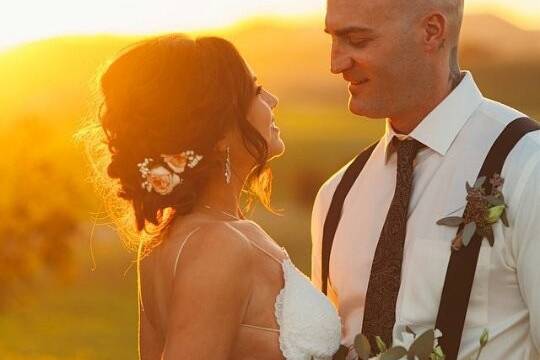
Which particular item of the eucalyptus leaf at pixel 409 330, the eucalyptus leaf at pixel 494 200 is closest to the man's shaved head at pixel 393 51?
the eucalyptus leaf at pixel 494 200

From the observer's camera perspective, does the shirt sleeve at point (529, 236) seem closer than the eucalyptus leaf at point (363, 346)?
Yes

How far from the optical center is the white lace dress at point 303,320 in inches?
189

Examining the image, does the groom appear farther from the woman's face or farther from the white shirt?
the woman's face

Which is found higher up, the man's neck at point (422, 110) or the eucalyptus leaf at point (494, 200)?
the man's neck at point (422, 110)

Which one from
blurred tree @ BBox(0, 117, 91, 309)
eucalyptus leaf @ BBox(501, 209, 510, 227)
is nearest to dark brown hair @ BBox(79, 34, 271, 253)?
eucalyptus leaf @ BBox(501, 209, 510, 227)

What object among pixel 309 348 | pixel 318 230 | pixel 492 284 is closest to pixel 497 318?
pixel 492 284

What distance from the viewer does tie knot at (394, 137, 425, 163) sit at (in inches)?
190

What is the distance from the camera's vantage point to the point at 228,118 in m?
4.77

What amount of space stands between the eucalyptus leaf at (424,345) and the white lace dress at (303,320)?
56cm

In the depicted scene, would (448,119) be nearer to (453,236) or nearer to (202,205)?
(453,236)

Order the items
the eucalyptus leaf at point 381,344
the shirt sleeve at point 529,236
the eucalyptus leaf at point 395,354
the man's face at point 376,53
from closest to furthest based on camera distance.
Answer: the shirt sleeve at point 529,236, the eucalyptus leaf at point 395,354, the eucalyptus leaf at point 381,344, the man's face at point 376,53

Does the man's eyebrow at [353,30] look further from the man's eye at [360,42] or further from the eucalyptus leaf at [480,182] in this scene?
the eucalyptus leaf at [480,182]

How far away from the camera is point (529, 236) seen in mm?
4367

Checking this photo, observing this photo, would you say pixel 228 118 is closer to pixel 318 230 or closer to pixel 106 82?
pixel 106 82
